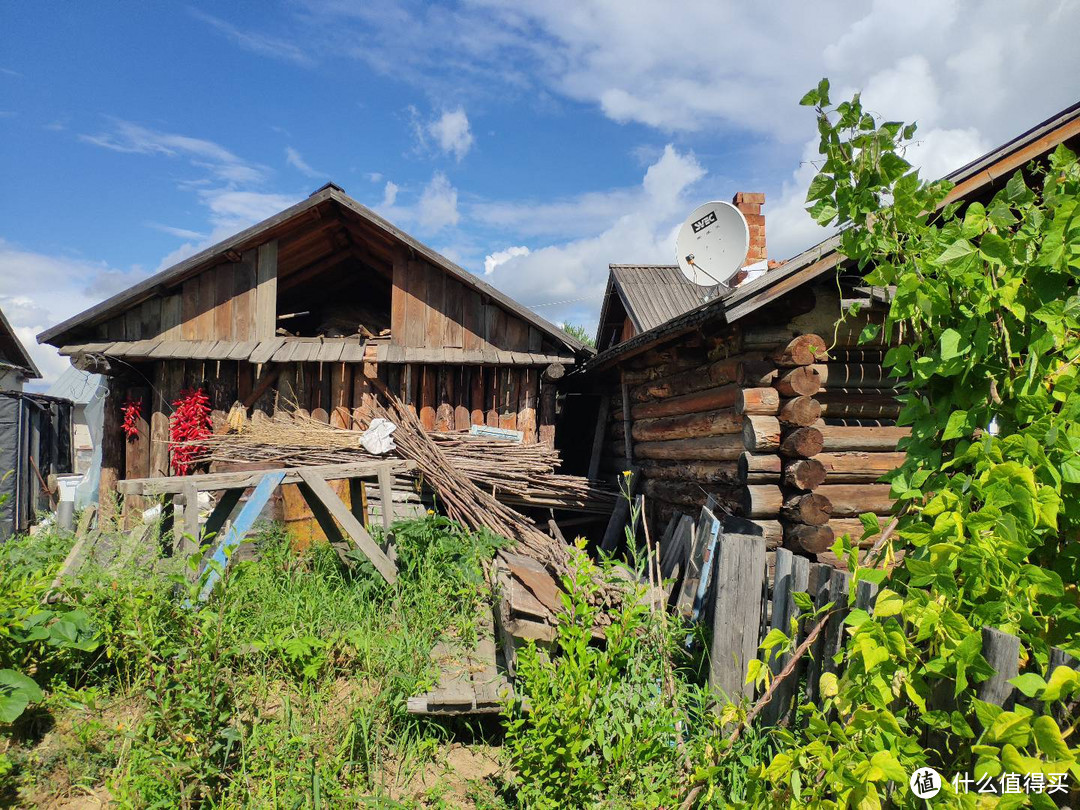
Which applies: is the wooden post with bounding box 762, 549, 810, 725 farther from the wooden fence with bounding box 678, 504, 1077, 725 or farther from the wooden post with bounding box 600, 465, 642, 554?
the wooden post with bounding box 600, 465, 642, 554

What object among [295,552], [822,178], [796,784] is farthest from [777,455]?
[295,552]

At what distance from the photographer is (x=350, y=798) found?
3.38 metres

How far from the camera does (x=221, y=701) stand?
379 centimetres

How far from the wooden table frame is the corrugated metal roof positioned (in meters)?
8.35

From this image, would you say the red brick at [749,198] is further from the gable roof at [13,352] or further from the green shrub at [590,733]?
the gable roof at [13,352]

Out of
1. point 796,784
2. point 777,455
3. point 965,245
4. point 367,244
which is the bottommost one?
point 796,784

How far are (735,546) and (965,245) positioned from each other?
2395 millimetres

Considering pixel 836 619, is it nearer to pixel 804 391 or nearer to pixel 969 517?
pixel 969 517

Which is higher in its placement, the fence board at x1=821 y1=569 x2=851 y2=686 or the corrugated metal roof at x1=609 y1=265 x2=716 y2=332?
the corrugated metal roof at x1=609 y1=265 x2=716 y2=332

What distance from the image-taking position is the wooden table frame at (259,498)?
16.7 ft

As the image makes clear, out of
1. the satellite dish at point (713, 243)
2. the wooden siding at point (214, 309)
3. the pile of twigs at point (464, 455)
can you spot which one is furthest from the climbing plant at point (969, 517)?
the wooden siding at point (214, 309)

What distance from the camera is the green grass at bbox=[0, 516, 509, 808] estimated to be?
344 centimetres

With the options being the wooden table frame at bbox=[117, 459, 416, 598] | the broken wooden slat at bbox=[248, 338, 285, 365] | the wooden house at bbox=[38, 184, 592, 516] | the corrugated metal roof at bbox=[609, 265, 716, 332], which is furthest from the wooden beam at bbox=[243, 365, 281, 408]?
the corrugated metal roof at bbox=[609, 265, 716, 332]

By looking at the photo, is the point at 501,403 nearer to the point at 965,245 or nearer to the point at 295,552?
the point at 295,552
